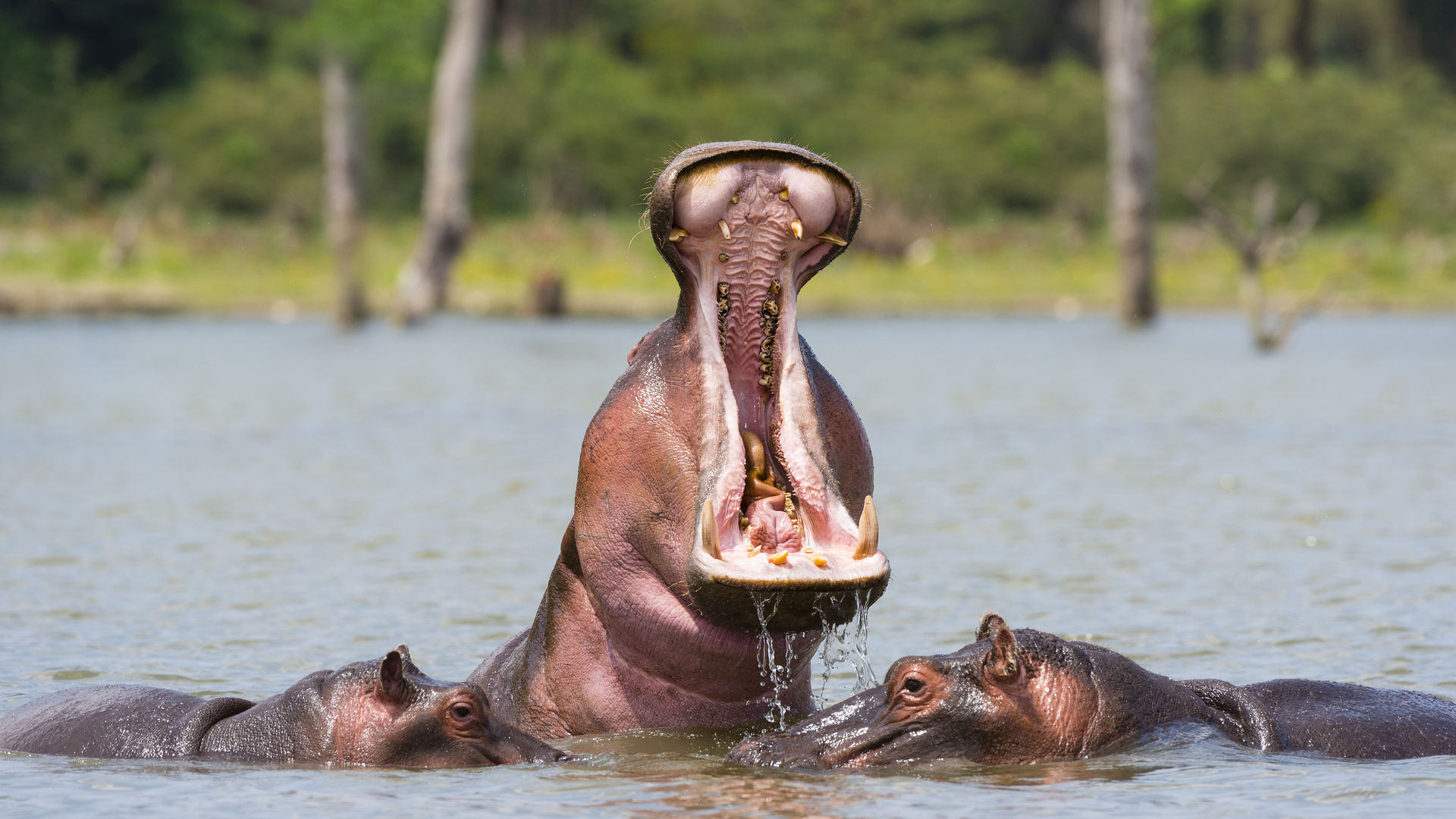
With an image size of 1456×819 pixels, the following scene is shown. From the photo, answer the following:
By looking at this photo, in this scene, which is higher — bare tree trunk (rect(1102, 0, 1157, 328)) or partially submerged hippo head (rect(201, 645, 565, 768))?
bare tree trunk (rect(1102, 0, 1157, 328))

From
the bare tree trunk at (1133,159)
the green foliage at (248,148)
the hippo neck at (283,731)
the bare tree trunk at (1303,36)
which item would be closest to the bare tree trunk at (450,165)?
the bare tree trunk at (1133,159)

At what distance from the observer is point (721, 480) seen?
16.8 ft

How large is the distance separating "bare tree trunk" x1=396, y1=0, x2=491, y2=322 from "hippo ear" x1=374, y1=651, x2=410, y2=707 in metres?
23.8

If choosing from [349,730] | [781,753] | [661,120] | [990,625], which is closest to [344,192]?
[661,120]

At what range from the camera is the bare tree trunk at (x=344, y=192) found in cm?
2698

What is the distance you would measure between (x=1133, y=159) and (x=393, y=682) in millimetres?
23419

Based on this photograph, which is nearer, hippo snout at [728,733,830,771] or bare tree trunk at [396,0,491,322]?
hippo snout at [728,733,830,771]

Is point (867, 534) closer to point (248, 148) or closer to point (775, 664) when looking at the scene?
point (775, 664)

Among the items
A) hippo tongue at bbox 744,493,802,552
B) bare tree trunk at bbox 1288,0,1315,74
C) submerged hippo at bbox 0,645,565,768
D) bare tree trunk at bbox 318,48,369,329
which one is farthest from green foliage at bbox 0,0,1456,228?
hippo tongue at bbox 744,493,802,552

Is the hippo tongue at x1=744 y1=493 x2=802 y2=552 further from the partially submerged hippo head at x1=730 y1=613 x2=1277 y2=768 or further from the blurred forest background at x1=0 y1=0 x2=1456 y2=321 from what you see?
the blurred forest background at x1=0 y1=0 x2=1456 y2=321

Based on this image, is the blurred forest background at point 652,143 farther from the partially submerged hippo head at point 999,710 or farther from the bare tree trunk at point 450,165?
the partially submerged hippo head at point 999,710

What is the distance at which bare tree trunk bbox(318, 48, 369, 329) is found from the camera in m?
27.0

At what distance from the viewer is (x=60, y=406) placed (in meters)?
17.4

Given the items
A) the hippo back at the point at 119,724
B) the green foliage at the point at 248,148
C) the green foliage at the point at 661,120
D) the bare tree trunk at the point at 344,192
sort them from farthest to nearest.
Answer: the green foliage at the point at 661,120 < the green foliage at the point at 248,148 < the bare tree trunk at the point at 344,192 < the hippo back at the point at 119,724
